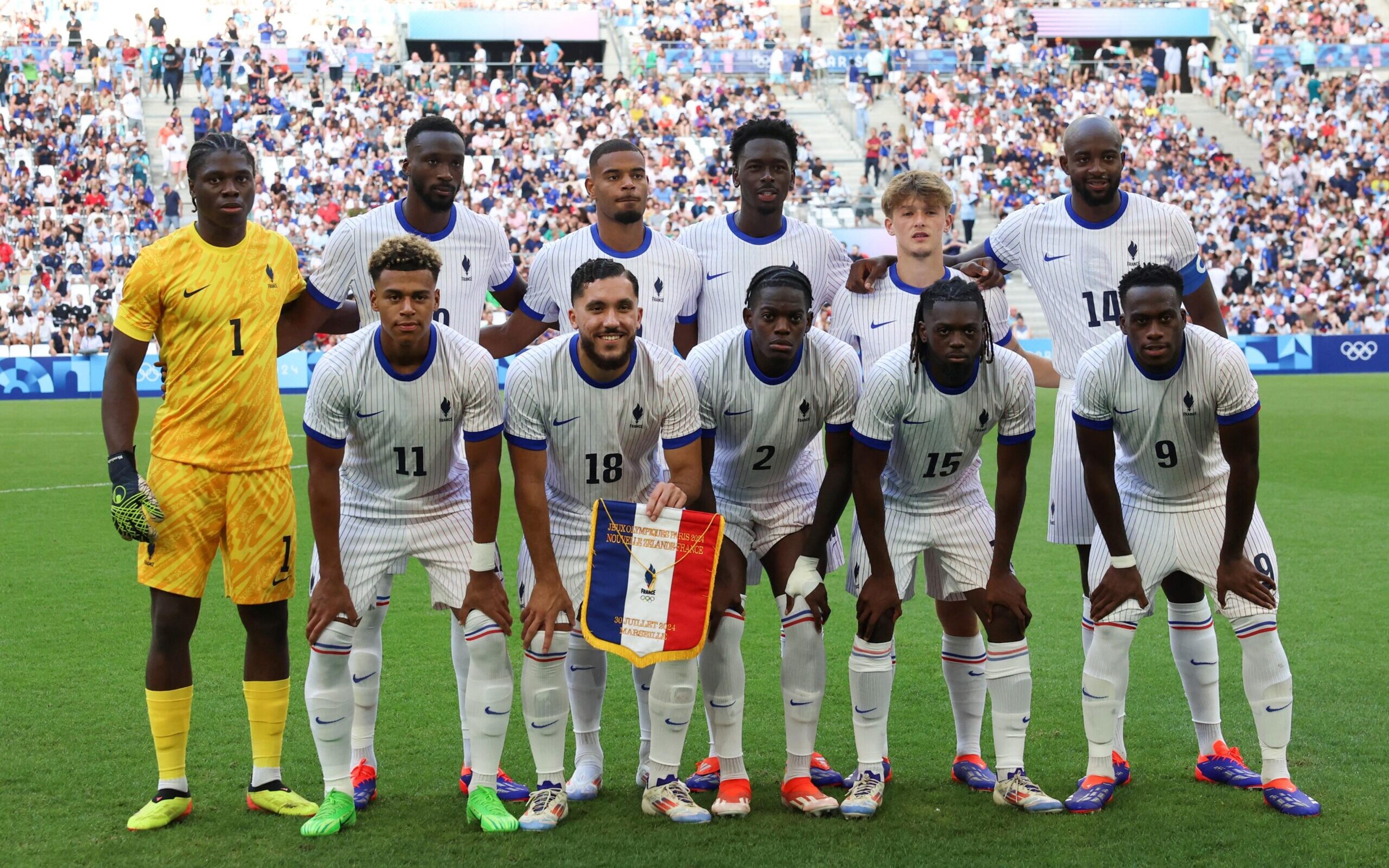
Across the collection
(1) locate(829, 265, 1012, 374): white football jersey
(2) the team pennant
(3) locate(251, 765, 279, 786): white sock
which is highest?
(1) locate(829, 265, 1012, 374): white football jersey

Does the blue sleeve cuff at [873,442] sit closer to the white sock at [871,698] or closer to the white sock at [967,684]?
the white sock at [871,698]

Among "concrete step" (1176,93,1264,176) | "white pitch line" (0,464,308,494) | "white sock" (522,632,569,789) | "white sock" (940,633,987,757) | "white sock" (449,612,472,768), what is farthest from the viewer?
"concrete step" (1176,93,1264,176)

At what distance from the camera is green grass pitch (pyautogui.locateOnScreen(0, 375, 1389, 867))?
470cm

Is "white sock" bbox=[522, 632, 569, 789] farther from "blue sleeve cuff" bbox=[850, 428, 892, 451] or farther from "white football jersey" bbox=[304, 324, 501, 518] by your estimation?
"blue sleeve cuff" bbox=[850, 428, 892, 451]

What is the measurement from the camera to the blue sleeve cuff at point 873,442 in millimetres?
5113

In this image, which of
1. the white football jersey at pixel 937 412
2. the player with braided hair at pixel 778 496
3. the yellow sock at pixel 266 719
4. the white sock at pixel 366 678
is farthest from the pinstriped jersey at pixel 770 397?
the yellow sock at pixel 266 719

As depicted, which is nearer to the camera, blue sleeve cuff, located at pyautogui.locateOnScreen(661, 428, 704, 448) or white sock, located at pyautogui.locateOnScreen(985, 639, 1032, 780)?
blue sleeve cuff, located at pyautogui.locateOnScreen(661, 428, 704, 448)

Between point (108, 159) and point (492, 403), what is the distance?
29.6 meters

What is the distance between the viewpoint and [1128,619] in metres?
5.20

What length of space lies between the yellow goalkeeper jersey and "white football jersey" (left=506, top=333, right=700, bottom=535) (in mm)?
982

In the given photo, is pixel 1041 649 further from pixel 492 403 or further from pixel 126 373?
pixel 126 373

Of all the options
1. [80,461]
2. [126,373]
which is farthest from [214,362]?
[80,461]

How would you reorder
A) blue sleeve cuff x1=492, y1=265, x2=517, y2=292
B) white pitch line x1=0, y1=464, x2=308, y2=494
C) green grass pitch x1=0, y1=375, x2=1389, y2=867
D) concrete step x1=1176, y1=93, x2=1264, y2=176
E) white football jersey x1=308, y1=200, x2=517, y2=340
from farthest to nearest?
concrete step x1=1176, y1=93, x2=1264, y2=176
white pitch line x1=0, y1=464, x2=308, y2=494
blue sleeve cuff x1=492, y1=265, x2=517, y2=292
white football jersey x1=308, y1=200, x2=517, y2=340
green grass pitch x1=0, y1=375, x2=1389, y2=867

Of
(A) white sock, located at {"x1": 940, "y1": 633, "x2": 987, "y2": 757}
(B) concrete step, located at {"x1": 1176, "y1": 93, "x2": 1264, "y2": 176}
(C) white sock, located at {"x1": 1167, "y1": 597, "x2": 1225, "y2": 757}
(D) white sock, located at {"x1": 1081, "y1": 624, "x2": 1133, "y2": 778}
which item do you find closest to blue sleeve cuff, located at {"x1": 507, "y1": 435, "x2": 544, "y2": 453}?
(A) white sock, located at {"x1": 940, "y1": 633, "x2": 987, "y2": 757}
